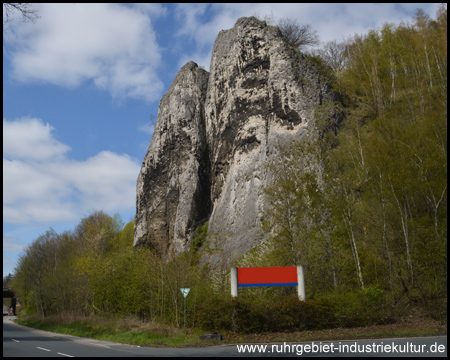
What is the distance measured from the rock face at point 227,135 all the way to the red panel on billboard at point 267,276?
9494mm

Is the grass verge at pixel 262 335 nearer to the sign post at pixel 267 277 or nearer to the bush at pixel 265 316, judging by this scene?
the bush at pixel 265 316

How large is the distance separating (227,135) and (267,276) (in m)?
24.0

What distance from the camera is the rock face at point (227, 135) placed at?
110 ft

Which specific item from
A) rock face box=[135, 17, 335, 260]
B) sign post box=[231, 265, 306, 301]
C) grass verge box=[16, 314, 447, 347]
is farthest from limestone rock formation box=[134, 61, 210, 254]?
sign post box=[231, 265, 306, 301]

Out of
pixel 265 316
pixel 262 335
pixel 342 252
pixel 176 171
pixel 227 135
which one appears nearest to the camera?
pixel 262 335

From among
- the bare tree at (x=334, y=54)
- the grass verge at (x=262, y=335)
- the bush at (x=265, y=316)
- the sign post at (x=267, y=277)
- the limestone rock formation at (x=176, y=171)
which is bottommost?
the grass verge at (x=262, y=335)

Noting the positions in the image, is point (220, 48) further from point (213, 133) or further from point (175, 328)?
point (175, 328)

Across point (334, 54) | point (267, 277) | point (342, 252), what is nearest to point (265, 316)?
point (267, 277)

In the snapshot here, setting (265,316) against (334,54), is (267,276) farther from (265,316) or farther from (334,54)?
(334,54)

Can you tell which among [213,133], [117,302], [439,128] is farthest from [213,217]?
[439,128]

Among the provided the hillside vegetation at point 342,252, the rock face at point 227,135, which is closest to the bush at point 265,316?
the hillside vegetation at point 342,252

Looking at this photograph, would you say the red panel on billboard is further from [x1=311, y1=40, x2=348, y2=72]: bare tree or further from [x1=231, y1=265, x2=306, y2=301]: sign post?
[x1=311, y1=40, x2=348, y2=72]: bare tree

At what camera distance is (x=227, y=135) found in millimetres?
39188

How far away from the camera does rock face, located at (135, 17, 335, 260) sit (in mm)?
33469
